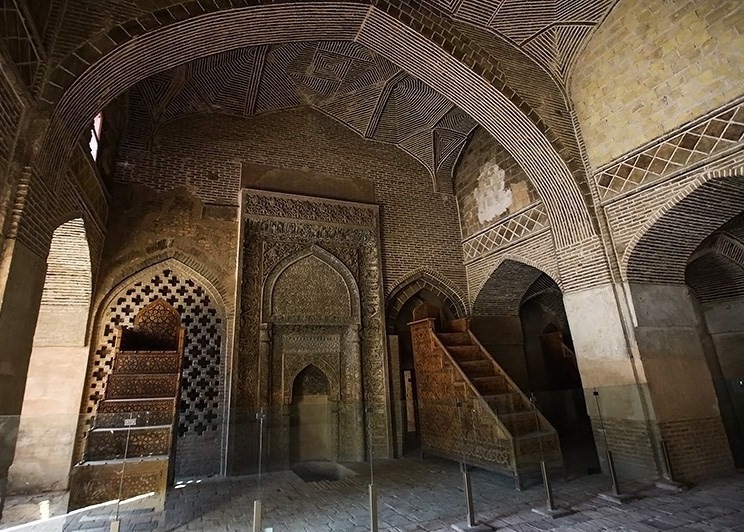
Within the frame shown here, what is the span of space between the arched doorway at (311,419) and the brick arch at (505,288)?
11.4 ft

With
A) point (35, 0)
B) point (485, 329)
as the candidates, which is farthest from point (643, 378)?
point (35, 0)

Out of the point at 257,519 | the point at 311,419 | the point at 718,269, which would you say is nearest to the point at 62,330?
the point at 311,419

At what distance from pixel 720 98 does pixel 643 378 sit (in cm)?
336

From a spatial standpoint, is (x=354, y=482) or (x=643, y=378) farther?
(x=643, y=378)

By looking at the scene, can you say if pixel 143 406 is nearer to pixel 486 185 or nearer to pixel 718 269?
pixel 486 185

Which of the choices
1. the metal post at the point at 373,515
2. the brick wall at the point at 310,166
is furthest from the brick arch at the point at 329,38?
the metal post at the point at 373,515

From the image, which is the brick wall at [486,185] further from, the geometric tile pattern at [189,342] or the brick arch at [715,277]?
the geometric tile pattern at [189,342]

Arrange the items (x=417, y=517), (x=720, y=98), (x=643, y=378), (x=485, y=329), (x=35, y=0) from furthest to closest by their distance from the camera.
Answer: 1. (x=485, y=329)
2. (x=643, y=378)
3. (x=720, y=98)
4. (x=417, y=517)
5. (x=35, y=0)

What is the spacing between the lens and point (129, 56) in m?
4.23

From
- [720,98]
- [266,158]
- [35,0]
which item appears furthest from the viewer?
[266,158]

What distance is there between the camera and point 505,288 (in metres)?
8.37

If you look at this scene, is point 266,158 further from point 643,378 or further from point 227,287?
point 643,378

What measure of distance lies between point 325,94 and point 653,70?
17.8 ft

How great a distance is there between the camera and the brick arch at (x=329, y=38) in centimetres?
393
